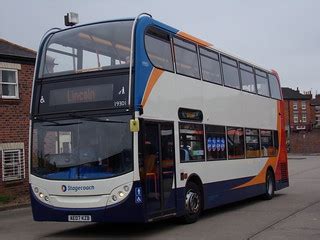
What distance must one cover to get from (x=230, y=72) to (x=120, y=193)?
626cm

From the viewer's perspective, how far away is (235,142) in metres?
14.4

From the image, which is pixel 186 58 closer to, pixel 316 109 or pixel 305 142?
pixel 305 142

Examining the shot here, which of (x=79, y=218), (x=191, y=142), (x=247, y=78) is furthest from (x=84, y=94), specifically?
(x=247, y=78)

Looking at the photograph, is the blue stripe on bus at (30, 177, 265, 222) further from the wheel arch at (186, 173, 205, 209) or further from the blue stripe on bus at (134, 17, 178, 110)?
the blue stripe on bus at (134, 17, 178, 110)

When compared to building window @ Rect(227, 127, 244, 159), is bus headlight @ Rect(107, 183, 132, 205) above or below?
below

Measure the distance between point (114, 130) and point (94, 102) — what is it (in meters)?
0.72

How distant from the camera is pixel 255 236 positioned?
9.63 metres

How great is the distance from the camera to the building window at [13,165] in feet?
57.6

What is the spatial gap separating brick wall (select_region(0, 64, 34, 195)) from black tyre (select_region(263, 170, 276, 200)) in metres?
8.03

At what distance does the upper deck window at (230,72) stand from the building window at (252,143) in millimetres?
1541

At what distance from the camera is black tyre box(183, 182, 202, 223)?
1138 cm

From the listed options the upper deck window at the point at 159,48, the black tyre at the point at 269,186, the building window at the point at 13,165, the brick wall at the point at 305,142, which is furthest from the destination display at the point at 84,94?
the brick wall at the point at 305,142

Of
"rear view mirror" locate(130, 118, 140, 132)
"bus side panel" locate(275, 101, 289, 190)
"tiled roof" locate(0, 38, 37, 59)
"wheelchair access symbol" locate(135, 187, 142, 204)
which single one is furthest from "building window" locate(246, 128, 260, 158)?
"tiled roof" locate(0, 38, 37, 59)

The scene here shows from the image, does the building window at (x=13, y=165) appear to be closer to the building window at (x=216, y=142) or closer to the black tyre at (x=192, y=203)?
the building window at (x=216, y=142)
